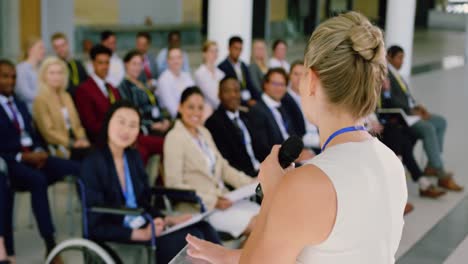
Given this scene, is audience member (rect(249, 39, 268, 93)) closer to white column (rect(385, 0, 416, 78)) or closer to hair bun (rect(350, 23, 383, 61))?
white column (rect(385, 0, 416, 78))

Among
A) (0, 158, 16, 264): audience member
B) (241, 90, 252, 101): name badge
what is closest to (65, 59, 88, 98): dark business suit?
(241, 90, 252, 101): name badge

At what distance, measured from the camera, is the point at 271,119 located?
657 cm

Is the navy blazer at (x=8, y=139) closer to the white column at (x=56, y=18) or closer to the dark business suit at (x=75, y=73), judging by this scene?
the dark business suit at (x=75, y=73)

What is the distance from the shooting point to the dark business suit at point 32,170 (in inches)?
206

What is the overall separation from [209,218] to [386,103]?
417 centimetres

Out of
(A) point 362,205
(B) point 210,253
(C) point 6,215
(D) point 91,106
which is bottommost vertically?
(C) point 6,215

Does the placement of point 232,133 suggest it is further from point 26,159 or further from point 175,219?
point 26,159

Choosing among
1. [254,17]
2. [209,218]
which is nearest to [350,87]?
[209,218]

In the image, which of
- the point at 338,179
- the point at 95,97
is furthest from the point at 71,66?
the point at 338,179

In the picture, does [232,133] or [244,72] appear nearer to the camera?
[232,133]

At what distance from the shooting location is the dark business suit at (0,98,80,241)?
523 cm

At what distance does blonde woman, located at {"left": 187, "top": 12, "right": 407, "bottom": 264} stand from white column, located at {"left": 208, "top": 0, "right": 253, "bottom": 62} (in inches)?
352

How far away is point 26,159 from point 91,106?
4.59 ft

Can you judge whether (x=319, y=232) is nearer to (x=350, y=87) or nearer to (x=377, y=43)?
(x=350, y=87)
